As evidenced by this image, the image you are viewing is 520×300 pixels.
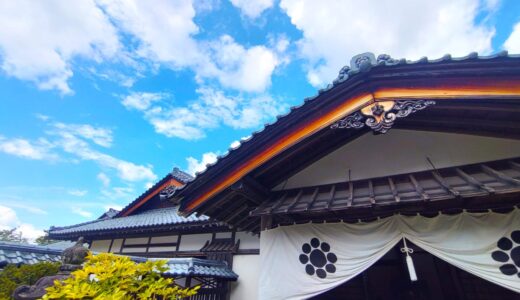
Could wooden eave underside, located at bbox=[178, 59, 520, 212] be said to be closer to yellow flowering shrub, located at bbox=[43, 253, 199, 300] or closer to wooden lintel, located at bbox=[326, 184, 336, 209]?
wooden lintel, located at bbox=[326, 184, 336, 209]

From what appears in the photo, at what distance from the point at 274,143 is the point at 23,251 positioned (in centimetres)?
776

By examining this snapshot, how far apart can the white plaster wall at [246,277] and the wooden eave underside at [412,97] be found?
3.06 m

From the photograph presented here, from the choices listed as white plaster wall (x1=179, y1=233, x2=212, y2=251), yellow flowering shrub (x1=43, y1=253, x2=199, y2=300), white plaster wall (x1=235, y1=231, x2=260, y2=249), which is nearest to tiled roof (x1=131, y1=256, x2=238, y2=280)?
white plaster wall (x1=235, y1=231, x2=260, y2=249)

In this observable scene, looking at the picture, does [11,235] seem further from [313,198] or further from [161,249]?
[313,198]

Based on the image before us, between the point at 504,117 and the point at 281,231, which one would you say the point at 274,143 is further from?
the point at 504,117

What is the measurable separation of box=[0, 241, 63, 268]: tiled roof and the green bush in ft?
6.58

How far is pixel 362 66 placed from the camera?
11.3ft

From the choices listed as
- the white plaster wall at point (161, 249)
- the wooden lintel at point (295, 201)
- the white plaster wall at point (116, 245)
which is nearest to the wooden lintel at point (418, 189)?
the wooden lintel at point (295, 201)

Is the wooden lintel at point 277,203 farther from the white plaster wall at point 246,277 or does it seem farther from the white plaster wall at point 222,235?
the white plaster wall at point 222,235

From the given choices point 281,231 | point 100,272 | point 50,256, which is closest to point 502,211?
point 281,231

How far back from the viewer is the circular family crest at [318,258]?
153 inches

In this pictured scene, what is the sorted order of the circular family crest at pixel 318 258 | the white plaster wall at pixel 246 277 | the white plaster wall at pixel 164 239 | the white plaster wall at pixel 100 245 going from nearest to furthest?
the circular family crest at pixel 318 258 < the white plaster wall at pixel 246 277 < the white plaster wall at pixel 164 239 < the white plaster wall at pixel 100 245

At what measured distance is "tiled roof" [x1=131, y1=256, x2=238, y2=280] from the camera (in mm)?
5315

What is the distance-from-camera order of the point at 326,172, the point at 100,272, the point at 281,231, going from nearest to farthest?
the point at 100,272 < the point at 281,231 < the point at 326,172
